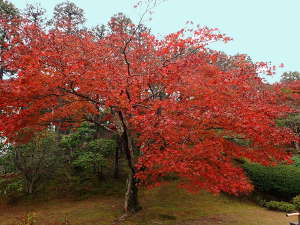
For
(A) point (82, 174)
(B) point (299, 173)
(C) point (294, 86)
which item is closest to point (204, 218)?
(B) point (299, 173)

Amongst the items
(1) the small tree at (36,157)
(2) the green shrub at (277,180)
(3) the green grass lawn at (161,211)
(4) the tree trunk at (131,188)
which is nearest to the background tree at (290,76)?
(2) the green shrub at (277,180)

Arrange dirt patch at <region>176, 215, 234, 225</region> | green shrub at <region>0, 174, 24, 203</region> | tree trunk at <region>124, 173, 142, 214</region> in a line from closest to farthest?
dirt patch at <region>176, 215, 234, 225</region>, tree trunk at <region>124, 173, 142, 214</region>, green shrub at <region>0, 174, 24, 203</region>

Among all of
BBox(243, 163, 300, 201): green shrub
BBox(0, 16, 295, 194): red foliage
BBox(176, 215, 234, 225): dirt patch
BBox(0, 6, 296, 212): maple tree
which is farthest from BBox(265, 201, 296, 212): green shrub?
BBox(0, 16, 295, 194): red foliage

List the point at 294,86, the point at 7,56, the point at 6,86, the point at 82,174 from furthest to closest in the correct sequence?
the point at 294,86
the point at 82,174
the point at 7,56
the point at 6,86

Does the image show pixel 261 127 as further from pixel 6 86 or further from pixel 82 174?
pixel 82 174

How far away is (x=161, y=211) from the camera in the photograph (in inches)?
443

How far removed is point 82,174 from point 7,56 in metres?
9.42

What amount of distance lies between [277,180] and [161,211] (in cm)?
760

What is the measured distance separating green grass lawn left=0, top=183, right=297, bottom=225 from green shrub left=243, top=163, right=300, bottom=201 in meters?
1.51

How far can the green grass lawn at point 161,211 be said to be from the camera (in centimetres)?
1006

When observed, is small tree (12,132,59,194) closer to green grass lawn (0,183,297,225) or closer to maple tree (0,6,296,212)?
green grass lawn (0,183,297,225)

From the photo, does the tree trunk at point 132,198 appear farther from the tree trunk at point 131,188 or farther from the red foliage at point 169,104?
the red foliage at point 169,104

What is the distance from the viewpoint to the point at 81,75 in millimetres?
8031

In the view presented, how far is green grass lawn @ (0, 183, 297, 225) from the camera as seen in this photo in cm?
1006
